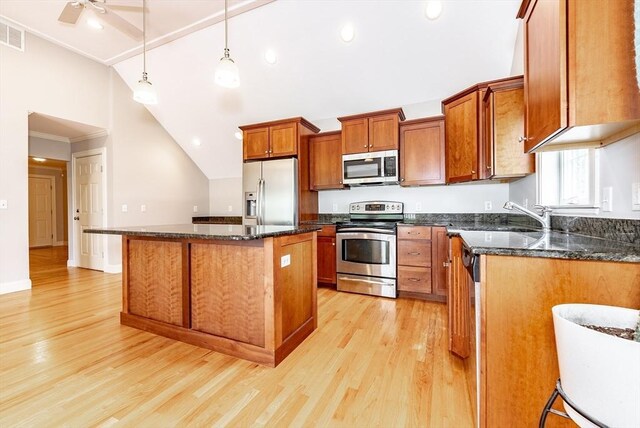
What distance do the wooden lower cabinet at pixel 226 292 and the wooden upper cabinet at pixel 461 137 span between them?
195cm

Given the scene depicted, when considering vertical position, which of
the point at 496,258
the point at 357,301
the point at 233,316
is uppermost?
the point at 496,258

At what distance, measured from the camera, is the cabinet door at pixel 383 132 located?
3.54 m

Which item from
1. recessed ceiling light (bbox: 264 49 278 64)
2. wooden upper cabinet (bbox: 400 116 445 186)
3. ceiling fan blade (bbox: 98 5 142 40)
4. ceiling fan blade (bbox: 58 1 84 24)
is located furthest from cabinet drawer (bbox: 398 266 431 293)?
ceiling fan blade (bbox: 58 1 84 24)

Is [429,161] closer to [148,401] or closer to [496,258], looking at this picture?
[496,258]

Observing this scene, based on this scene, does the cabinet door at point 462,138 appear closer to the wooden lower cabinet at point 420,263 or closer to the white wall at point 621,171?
the wooden lower cabinet at point 420,263

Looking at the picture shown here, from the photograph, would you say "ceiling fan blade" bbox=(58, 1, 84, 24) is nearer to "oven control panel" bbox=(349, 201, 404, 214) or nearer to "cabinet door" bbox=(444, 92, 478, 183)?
"oven control panel" bbox=(349, 201, 404, 214)

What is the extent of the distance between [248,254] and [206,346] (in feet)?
2.75

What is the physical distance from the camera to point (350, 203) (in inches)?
167

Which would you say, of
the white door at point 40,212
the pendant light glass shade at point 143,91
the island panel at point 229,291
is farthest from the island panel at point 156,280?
the white door at point 40,212

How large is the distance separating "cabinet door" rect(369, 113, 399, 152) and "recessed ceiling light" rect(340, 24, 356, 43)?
976 millimetres

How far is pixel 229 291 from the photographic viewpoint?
2043 millimetres

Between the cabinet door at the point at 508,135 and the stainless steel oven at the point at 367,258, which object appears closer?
the cabinet door at the point at 508,135

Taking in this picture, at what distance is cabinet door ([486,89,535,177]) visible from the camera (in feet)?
7.54

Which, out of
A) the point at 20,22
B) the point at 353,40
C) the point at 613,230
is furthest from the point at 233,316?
the point at 20,22
